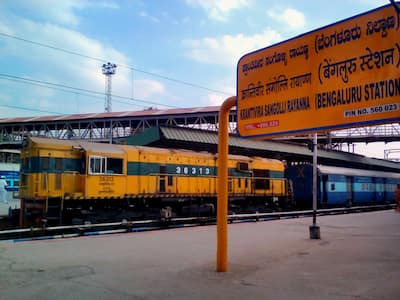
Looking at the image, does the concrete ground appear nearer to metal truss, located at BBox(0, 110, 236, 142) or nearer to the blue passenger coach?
the blue passenger coach

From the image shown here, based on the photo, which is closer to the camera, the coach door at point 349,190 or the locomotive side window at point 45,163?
the locomotive side window at point 45,163

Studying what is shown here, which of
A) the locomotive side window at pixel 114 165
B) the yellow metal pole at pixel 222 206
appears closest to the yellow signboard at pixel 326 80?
the yellow metal pole at pixel 222 206

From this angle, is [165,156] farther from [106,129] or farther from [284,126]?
[106,129]

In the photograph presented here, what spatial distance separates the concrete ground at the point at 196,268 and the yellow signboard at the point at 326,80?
2766 millimetres

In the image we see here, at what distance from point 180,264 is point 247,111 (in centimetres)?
372

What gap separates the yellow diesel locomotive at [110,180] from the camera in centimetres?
1548

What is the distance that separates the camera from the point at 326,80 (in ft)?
22.2

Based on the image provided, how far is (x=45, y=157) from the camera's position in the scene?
15.7 metres

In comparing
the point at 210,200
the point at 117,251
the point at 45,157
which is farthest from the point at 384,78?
the point at 210,200

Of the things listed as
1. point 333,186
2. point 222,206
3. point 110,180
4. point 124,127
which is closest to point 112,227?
point 110,180

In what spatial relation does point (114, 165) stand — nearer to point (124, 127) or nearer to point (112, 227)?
point (112, 227)

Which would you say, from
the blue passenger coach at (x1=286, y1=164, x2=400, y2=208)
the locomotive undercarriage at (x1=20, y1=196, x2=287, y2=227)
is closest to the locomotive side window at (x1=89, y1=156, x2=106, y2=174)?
the locomotive undercarriage at (x1=20, y1=196, x2=287, y2=227)

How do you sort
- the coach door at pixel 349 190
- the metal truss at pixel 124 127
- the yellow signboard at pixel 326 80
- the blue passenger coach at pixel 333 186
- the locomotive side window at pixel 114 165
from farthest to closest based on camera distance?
the metal truss at pixel 124 127 < the coach door at pixel 349 190 < the blue passenger coach at pixel 333 186 < the locomotive side window at pixel 114 165 < the yellow signboard at pixel 326 80

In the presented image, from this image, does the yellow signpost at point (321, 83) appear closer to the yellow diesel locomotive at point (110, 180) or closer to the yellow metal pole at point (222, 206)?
the yellow metal pole at point (222, 206)
